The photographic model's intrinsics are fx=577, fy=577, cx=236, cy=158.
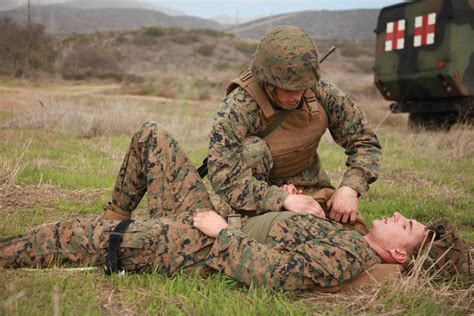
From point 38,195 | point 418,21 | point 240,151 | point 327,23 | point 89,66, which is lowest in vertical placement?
point 89,66

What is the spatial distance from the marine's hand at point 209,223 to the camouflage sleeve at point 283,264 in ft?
0.33

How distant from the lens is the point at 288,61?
3268mm

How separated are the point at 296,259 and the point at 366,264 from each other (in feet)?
1.40

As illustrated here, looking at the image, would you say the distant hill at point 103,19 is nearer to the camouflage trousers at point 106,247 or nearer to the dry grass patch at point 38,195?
the dry grass patch at point 38,195

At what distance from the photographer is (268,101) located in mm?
3484

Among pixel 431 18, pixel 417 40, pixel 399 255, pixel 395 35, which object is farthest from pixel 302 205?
pixel 395 35

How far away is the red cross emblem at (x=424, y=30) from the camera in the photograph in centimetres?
1004

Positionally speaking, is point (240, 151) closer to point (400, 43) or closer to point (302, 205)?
point (302, 205)

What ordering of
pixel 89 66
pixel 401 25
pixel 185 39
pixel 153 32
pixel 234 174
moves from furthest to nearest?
pixel 185 39, pixel 153 32, pixel 89 66, pixel 401 25, pixel 234 174

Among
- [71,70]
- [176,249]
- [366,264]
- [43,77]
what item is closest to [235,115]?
[176,249]

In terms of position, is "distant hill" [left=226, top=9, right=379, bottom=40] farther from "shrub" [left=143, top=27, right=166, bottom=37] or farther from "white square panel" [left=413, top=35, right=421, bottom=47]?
"white square panel" [left=413, top=35, right=421, bottom=47]

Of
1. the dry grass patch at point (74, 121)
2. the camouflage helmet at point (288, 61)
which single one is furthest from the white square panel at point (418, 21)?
the camouflage helmet at point (288, 61)

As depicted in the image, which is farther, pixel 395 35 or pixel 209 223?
pixel 395 35

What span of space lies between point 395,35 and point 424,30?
788 mm
